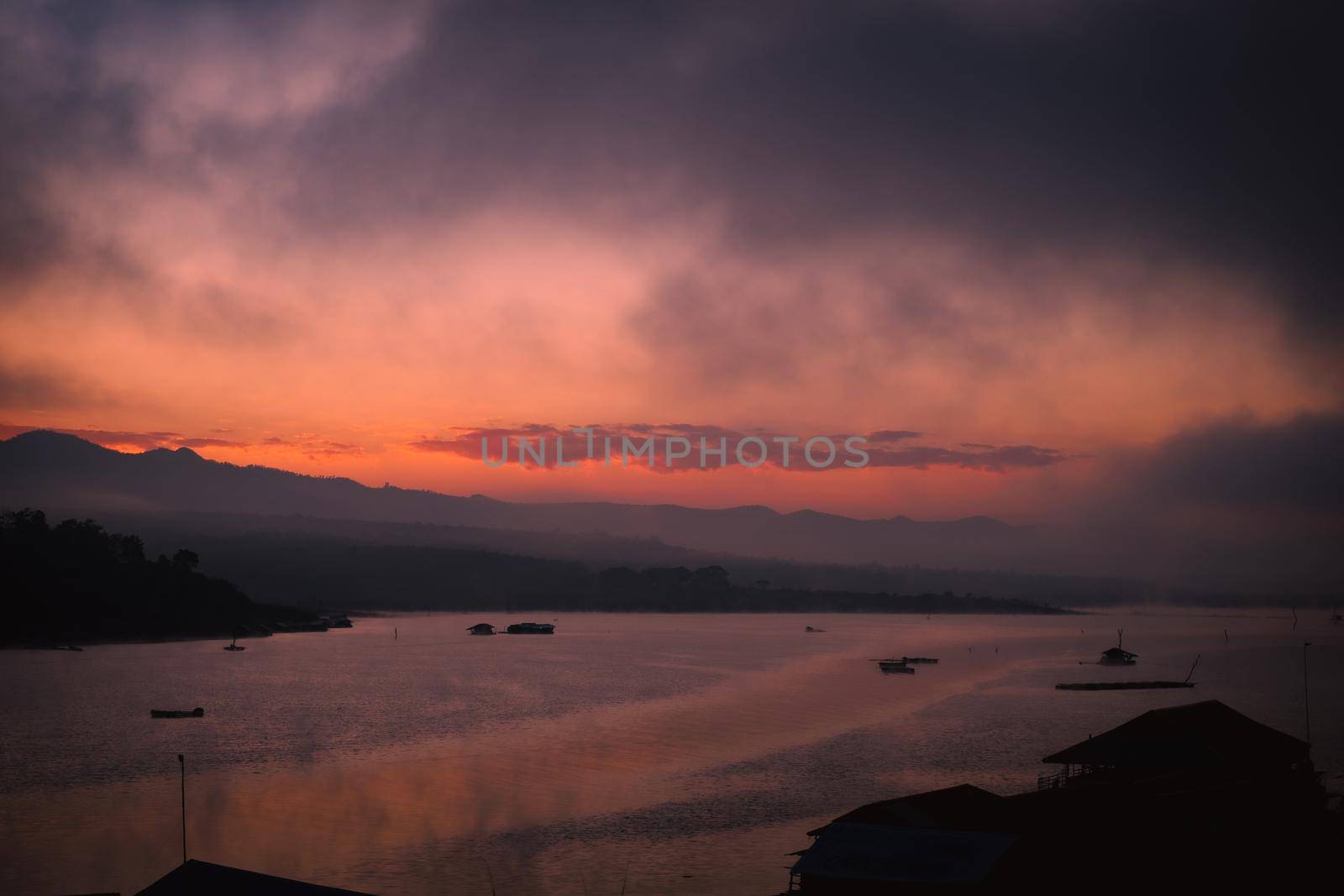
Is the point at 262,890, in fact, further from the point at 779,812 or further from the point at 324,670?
the point at 324,670

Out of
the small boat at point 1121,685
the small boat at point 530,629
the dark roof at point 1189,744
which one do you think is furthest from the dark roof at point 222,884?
the small boat at point 530,629

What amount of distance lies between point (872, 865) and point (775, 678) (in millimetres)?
76107

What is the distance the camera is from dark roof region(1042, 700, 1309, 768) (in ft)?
103

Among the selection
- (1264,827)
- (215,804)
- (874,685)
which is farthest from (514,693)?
(1264,827)

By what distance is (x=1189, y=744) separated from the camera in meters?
31.6

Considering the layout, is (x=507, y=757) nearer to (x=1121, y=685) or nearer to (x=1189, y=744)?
(x=1189, y=744)

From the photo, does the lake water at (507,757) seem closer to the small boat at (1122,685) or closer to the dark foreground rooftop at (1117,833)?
the small boat at (1122,685)

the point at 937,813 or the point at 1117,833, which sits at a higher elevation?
the point at 937,813

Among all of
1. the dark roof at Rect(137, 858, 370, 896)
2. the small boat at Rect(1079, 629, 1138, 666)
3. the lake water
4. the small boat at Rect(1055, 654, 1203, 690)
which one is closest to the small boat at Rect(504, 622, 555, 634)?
the lake water

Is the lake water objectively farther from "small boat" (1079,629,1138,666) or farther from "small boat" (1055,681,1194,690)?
"small boat" (1079,629,1138,666)

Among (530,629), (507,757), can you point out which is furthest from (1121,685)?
(530,629)

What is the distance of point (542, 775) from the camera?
4631 centimetres

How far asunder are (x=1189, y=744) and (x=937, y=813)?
12.5 m

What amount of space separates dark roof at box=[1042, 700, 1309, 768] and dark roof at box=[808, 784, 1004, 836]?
8364 mm
